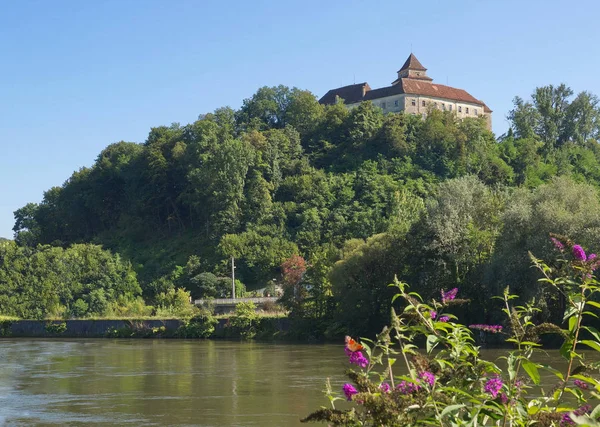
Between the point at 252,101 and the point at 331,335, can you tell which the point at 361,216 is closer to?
the point at 331,335

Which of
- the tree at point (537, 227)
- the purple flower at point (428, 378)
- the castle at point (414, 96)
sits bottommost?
the purple flower at point (428, 378)

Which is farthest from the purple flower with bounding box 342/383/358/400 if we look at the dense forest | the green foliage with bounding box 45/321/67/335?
the green foliage with bounding box 45/321/67/335

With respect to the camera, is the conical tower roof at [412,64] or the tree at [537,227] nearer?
Answer: the tree at [537,227]

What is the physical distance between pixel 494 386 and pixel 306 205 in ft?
236

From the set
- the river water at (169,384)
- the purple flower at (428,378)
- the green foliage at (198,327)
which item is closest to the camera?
the purple flower at (428,378)

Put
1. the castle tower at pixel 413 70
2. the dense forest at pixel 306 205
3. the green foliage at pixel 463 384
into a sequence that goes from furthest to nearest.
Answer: the castle tower at pixel 413 70
the dense forest at pixel 306 205
the green foliage at pixel 463 384

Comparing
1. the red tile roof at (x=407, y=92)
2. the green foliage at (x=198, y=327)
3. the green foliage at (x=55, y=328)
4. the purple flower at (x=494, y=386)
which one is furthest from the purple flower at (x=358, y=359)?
the red tile roof at (x=407, y=92)

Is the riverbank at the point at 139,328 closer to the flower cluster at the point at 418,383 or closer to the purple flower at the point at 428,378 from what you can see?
the flower cluster at the point at 418,383

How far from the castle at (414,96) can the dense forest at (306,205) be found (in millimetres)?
9236

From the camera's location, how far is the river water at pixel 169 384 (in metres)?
20.0

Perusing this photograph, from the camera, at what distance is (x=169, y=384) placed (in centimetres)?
2633

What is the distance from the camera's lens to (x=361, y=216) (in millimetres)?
71312

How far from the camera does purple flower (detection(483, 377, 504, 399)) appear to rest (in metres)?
5.38

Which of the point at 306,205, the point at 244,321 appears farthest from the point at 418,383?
the point at 306,205
